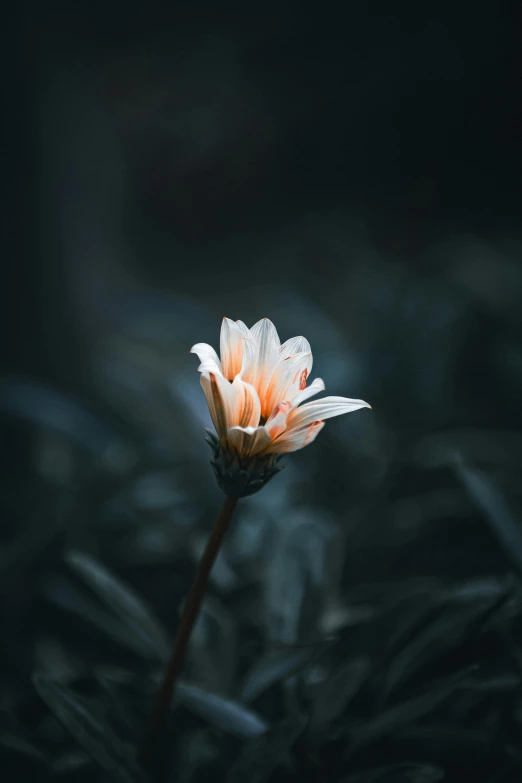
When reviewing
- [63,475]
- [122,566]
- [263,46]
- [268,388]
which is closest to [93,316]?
[63,475]

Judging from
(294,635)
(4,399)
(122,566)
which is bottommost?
(294,635)

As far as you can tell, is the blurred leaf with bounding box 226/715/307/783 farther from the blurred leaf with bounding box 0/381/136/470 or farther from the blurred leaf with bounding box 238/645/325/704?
the blurred leaf with bounding box 0/381/136/470

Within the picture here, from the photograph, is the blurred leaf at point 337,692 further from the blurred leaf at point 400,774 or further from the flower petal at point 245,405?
the flower petal at point 245,405

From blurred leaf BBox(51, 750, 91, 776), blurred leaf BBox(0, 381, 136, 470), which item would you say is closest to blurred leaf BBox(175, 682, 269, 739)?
blurred leaf BBox(51, 750, 91, 776)

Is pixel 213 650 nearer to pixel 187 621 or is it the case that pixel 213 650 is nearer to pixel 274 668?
pixel 274 668

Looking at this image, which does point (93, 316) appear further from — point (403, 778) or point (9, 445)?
point (403, 778)
